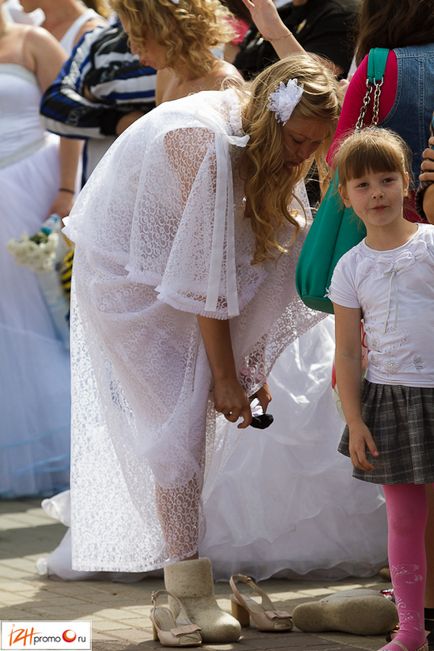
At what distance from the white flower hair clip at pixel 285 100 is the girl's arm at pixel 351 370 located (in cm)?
55

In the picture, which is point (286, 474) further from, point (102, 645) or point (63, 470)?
point (63, 470)

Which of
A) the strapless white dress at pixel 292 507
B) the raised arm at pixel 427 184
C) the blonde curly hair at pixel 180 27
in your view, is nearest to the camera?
the raised arm at pixel 427 184

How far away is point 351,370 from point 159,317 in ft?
2.07

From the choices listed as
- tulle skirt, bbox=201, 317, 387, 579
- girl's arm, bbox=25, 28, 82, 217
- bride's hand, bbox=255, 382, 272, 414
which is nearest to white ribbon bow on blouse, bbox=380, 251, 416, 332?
bride's hand, bbox=255, 382, 272, 414

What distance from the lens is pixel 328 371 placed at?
179 inches

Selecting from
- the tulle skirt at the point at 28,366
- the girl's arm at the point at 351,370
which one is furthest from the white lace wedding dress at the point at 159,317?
the tulle skirt at the point at 28,366

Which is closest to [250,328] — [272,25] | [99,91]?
[272,25]

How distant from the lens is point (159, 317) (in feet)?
→ 11.5

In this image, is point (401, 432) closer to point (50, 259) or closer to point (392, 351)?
point (392, 351)

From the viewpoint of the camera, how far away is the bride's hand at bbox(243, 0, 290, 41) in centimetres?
385

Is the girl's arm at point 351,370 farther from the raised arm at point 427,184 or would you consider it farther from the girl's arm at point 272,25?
the girl's arm at point 272,25

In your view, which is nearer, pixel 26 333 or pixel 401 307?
pixel 401 307

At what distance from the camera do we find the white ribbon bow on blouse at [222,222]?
11.1ft

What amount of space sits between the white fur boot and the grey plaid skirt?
2.03 ft
